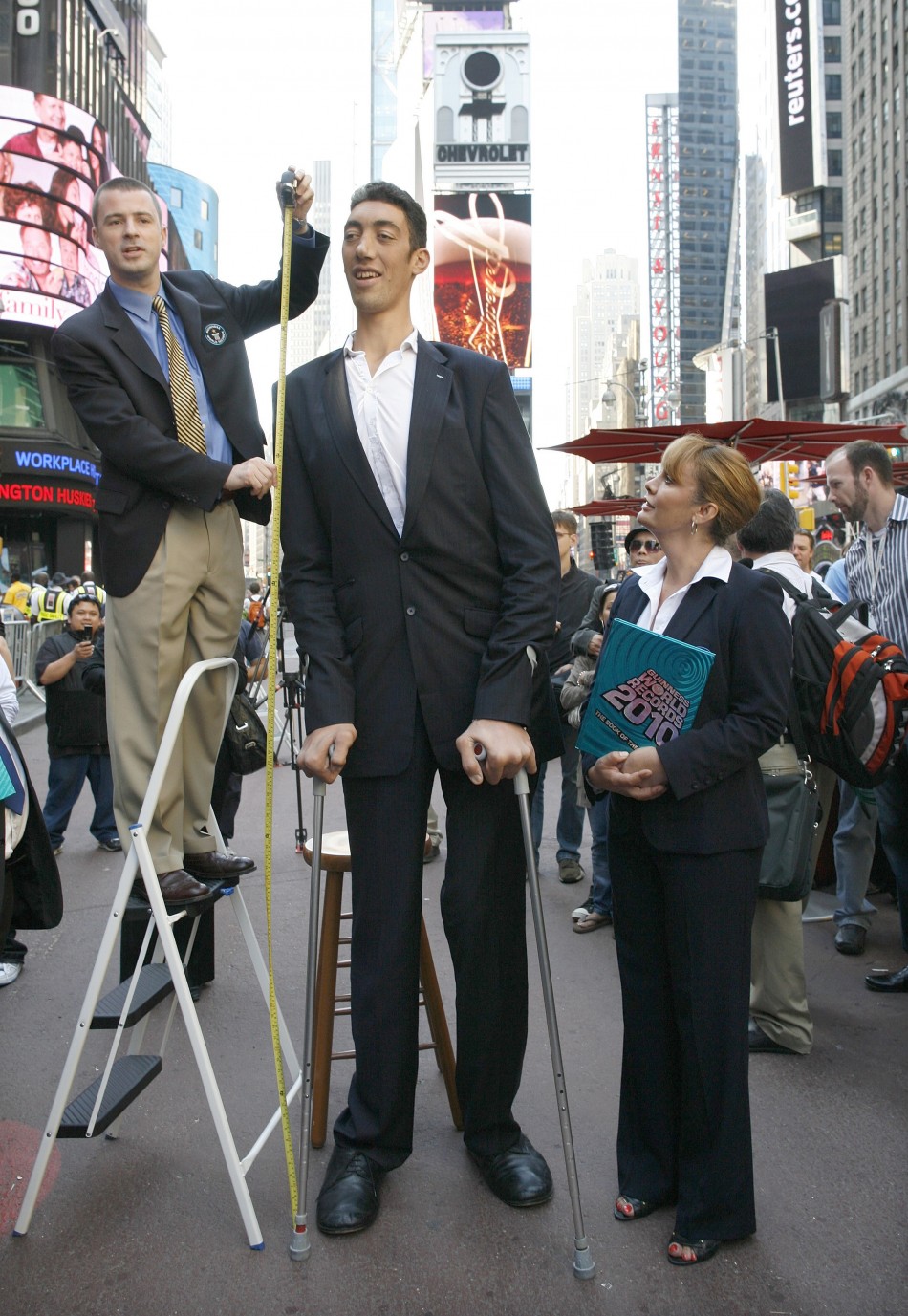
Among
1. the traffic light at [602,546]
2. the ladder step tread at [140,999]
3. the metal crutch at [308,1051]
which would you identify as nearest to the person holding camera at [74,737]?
the ladder step tread at [140,999]

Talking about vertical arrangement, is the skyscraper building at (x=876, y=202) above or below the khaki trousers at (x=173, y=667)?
above

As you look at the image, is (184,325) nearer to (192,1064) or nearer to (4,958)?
(192,1064)

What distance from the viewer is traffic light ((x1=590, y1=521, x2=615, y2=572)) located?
915 inches

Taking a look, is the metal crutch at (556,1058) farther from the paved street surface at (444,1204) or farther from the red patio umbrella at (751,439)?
the red patio umbrella at (751,439)

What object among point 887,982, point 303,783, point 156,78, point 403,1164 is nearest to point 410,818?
point 403,1164

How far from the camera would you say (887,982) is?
16.5 feet

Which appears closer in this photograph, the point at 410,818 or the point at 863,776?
the point at 410,818

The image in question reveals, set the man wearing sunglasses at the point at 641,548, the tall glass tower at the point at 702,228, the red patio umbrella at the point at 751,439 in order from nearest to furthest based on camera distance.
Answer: the man wearing sunglasses at the point at 641,548, the red patio umbrella at the point at 751,439, the tall glass tower at the point at 702,228

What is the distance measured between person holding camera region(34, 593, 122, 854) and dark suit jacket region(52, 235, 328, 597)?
5.17 metres

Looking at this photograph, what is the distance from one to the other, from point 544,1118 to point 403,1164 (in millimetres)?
565

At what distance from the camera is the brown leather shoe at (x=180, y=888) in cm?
310

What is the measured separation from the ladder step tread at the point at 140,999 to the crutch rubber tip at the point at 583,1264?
4.27 ft

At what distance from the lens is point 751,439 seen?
9008mm

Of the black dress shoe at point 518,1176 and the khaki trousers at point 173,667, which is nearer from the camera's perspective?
the black dress shoe at point 518,1176
